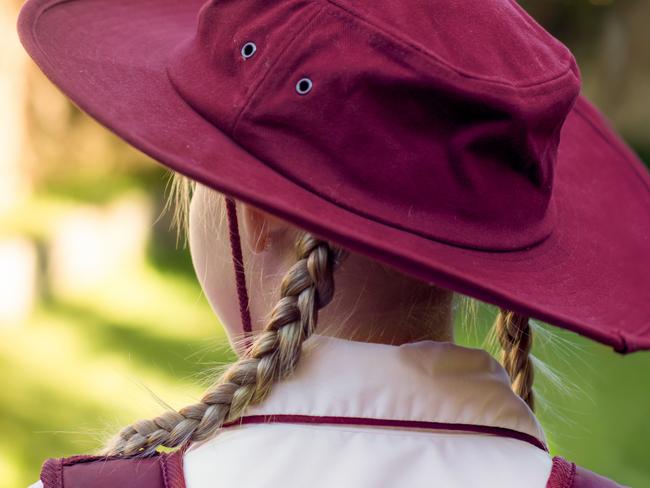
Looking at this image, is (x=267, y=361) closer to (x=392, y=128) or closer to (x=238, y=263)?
(x=238, y=263)

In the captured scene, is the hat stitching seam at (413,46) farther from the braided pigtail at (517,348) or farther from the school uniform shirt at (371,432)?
the braided pigtail at (517,348)

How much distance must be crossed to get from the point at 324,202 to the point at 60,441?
193 centimetres

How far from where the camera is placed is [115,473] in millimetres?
1025

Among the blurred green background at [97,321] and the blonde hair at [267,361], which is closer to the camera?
the blonde hair at [267,361]

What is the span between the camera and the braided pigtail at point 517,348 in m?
1.31

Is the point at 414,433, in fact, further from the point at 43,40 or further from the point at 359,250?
the point at 43,40

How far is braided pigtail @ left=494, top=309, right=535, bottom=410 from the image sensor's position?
4.30 feet

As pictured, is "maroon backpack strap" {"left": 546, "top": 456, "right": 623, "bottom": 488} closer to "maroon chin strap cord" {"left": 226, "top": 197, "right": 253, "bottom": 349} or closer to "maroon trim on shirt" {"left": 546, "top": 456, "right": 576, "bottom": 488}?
"maroon trim on shirt" {"left": 546, "top": 456, "right": 576, "bottom": 488}

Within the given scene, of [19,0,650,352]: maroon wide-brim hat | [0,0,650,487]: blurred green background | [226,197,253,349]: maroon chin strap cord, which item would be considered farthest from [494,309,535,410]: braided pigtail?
[0,0,650,487]: blurred green background

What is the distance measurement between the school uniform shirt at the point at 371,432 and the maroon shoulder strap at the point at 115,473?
1cm

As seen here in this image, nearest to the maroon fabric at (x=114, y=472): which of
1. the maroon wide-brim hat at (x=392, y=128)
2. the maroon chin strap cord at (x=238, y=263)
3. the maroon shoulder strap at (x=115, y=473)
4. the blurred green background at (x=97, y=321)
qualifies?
the maroon shoulder strap at (x=115, y=473)

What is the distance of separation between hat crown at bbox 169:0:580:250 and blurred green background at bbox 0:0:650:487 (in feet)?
3.25

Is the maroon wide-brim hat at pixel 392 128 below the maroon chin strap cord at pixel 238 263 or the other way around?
the other way around

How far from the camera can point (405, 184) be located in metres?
1.01
